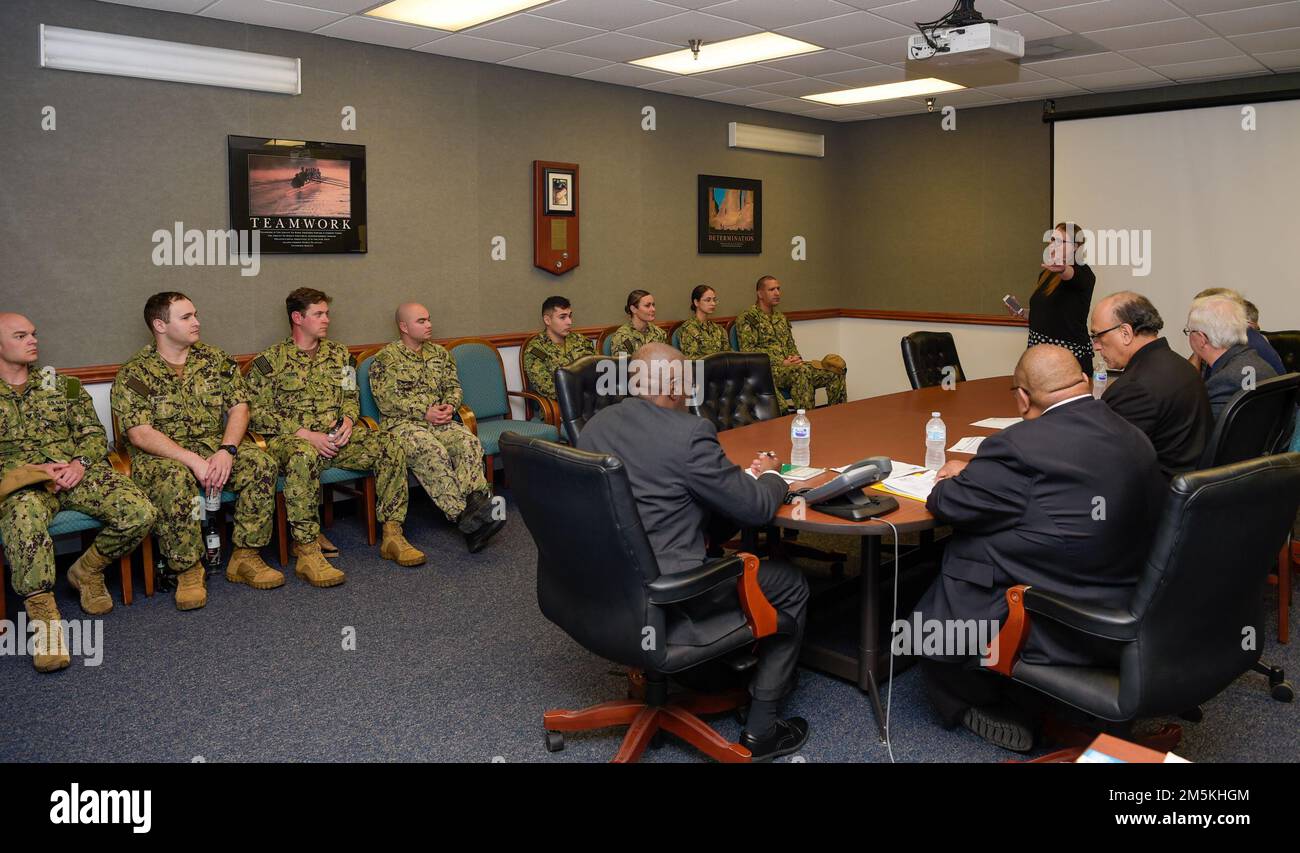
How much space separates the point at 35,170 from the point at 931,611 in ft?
→ 14.2

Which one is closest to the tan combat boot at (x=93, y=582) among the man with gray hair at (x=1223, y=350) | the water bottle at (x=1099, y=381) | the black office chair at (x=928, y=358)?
the black office chair at (x=928, y=358)

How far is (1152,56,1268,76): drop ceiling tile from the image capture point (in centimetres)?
645

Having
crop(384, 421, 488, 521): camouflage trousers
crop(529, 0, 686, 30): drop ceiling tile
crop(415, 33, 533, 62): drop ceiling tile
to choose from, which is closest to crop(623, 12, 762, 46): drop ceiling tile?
crop(529, 0, 686, 30): drop ceiling tile

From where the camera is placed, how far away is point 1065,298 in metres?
5.86

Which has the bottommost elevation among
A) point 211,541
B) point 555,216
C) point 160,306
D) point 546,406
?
point 211,541

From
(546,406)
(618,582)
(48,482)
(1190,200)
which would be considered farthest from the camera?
(1190,200)

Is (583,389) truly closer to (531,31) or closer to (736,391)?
(736,391)

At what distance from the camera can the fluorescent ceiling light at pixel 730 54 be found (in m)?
5.88

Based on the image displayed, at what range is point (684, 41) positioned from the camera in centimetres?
577

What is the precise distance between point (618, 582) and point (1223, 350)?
10.0 ft

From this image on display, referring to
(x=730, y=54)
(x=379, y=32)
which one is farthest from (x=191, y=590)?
(x=730, y=54)

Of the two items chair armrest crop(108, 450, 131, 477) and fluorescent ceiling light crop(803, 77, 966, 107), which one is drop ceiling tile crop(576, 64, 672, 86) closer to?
fluorescent ceiling light crop(803, 77, 966, 107)

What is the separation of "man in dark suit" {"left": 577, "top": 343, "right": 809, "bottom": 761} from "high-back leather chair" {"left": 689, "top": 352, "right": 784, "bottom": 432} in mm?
1656
